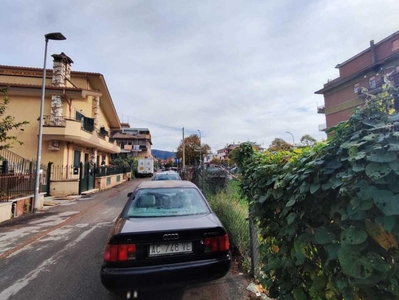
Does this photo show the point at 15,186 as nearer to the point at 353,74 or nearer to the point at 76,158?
the point at 76,158

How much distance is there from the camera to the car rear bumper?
2.49 m

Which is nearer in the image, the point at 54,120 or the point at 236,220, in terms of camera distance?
the point at 236,220

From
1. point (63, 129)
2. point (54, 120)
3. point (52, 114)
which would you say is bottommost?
point (63, 129)

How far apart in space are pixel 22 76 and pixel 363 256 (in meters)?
21.8

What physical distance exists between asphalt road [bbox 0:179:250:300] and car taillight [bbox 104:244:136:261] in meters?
0.45

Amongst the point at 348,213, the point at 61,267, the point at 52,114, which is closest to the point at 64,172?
the point at 52,114

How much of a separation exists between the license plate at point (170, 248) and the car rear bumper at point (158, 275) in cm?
14

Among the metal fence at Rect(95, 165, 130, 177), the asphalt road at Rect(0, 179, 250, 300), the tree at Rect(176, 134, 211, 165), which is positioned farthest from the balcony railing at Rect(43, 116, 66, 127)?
the tree at Rect(176, 134, 211, 165)

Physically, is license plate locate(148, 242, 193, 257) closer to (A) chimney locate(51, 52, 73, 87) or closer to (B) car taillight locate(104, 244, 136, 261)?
(B) car taillight locate(104, 244, 136, 261)

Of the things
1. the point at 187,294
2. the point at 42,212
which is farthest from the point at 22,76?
the point at 187,294

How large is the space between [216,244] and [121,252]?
46.4 inches

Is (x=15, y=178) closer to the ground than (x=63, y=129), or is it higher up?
closer to the ground

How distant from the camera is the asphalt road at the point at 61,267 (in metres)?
3.16

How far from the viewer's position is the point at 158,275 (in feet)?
8.41
